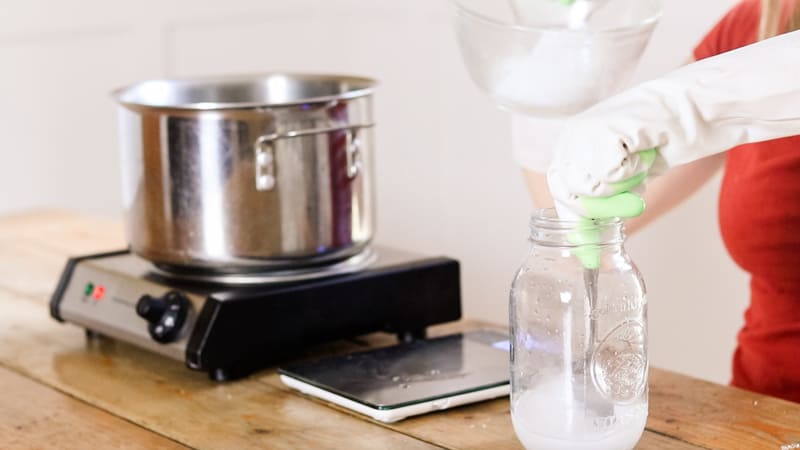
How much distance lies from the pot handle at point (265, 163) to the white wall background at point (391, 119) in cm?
138

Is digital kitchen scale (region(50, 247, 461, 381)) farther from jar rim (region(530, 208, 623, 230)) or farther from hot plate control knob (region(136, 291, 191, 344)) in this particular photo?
jar rim (region(530, 208, 623, 230))

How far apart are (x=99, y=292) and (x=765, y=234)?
79cm

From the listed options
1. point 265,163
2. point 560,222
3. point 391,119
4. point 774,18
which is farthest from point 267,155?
point 391,119

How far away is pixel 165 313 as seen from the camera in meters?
1.24

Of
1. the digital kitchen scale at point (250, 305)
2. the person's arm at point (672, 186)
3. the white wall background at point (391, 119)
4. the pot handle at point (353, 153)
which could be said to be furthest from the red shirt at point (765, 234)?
the white wall background at point (391, 119)

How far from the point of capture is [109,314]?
1.33 m

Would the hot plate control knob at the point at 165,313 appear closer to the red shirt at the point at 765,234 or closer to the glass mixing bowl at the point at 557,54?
the glass mixing bowl at the point at 557,54

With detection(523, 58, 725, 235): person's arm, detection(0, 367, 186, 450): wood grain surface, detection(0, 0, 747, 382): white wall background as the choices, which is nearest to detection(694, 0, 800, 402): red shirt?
detection(523, 58, 725, 235): person's arm

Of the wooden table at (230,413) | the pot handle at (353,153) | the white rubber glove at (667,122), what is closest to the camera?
the white rubber glove at (667,122)

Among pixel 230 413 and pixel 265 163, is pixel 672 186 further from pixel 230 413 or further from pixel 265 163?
pixel 230 413

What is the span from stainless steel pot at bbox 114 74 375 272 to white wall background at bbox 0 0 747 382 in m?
1.30

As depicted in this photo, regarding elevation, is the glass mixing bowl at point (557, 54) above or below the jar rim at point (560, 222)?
above

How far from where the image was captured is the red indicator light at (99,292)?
4.46 feet

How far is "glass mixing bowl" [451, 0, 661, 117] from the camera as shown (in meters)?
1.17
